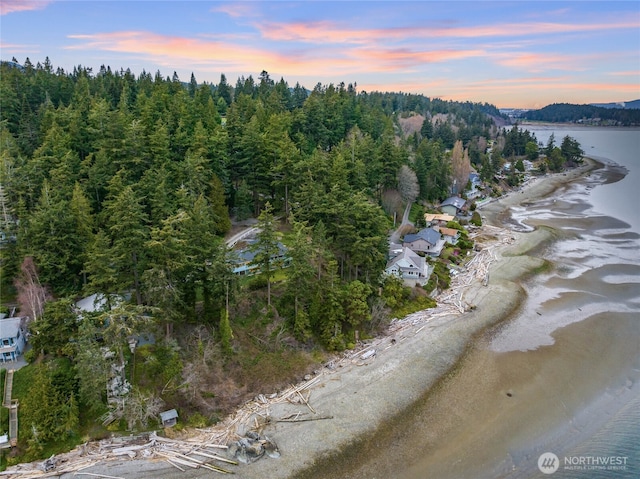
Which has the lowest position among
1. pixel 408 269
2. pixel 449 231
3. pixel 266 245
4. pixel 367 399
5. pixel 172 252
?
pixel 367 399

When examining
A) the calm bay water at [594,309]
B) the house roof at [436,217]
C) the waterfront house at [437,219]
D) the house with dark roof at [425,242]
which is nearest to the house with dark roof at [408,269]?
the house with dark roof at [425,242]

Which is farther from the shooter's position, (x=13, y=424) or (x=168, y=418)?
(x=168, y=418)

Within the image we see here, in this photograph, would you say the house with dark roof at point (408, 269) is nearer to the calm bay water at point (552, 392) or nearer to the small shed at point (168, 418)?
the calm bay water at point (552, 392)

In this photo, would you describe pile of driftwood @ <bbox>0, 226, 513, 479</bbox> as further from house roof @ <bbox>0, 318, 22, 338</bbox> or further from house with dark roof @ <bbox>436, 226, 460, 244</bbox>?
house with dark roof @ <bbox>436, 226, 460, 244</bbox>

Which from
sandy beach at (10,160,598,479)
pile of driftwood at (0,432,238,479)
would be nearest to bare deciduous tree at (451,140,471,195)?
sandy beach at (10,160,598,479)

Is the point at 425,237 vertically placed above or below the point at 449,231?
above

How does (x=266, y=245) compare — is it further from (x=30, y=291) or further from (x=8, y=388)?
(x=8, y=388)

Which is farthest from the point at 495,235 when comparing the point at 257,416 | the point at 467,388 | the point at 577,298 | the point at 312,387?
the point at 257,416

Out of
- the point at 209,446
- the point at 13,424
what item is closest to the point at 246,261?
the point at 209,446
